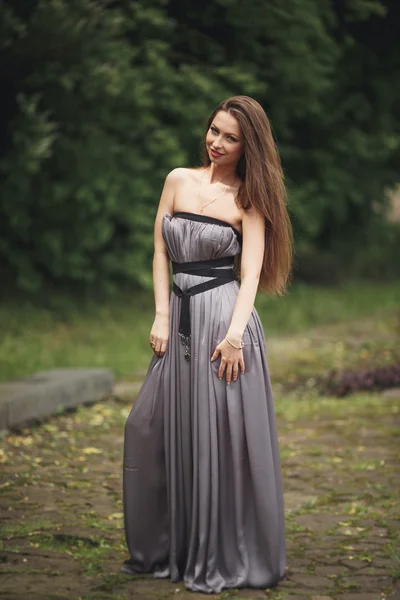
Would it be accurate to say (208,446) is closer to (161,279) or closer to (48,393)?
(161,279)

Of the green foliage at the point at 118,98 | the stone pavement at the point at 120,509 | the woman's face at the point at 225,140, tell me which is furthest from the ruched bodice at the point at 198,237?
the green foliage at the point at 118,98

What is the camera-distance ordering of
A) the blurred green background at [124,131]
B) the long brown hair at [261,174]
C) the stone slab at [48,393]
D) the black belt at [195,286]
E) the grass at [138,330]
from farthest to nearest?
the blurred green background at [124,131], the grass at [138,330], the stone slab at [48,393], the black belt at [195,286], the long brown hair at [261,174]

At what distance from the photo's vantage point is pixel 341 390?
9.49 m

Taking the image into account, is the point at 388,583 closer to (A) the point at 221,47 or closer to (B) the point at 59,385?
(B) the point at 59,385

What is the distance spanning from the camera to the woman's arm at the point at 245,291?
174 inches

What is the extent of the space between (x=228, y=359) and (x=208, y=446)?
385 millimetres

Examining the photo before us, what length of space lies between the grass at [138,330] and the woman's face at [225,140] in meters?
5.52

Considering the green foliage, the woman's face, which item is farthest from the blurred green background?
the woman's face

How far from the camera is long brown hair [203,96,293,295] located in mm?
4422

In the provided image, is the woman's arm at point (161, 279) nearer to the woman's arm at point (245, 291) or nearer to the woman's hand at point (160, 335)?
the woman's hand at point (160, 335)

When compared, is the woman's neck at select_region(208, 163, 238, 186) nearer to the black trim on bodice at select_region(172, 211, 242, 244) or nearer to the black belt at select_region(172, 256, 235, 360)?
the black trim on bodice at select_region(172, 211, 242, 244)

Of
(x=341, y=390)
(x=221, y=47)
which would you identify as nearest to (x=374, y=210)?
(x=221, y=47)

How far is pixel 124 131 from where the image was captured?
12.9 metres

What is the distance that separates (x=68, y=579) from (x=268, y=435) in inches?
43.7
